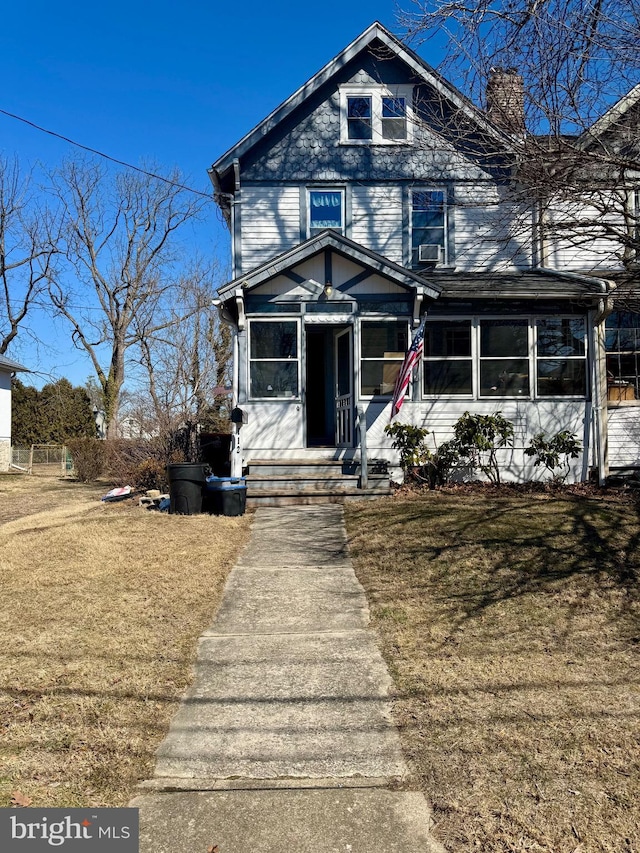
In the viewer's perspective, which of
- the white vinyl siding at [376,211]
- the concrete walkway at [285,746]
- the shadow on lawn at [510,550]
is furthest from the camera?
the white vinyl siding at [376,211]

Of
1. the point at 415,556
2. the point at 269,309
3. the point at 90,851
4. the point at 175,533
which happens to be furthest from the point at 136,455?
the point at 90,851

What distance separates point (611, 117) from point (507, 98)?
141 cm

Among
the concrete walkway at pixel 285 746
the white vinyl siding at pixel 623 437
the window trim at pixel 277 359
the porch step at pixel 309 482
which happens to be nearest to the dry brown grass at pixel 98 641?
the concrete walkway at pixel 285 746

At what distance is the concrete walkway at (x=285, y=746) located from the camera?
9.71 ft

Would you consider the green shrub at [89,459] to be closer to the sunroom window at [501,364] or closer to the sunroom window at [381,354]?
the sunroom window at [381,354]

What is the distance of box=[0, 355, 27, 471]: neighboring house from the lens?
25.6 metres

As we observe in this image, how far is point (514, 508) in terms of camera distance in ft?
31.7

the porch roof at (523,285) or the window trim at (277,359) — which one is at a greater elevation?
the porch roof at (523,285)

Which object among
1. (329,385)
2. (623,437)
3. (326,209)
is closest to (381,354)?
(329,385)

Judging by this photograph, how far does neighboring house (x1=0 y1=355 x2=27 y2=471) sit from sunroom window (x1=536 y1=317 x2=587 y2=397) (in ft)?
67.2

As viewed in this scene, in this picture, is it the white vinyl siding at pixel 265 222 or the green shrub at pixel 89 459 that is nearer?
the white vinyl siding at pixel 265 222

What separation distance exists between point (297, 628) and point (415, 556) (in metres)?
2.21

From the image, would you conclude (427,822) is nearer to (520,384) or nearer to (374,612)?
(374,612)

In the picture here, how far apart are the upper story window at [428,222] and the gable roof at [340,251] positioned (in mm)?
2701
